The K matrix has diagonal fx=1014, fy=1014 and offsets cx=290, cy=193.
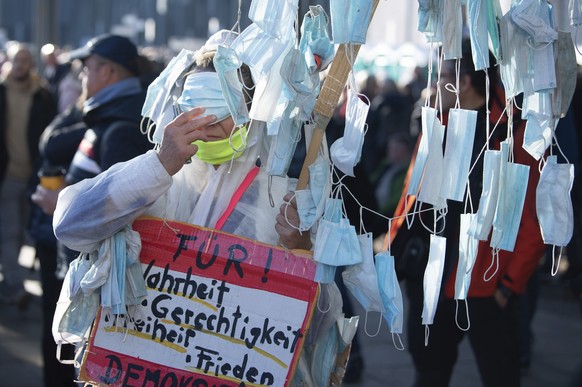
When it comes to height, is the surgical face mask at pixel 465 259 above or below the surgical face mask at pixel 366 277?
above

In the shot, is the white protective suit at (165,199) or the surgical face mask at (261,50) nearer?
the surgical face mask at (261,50)

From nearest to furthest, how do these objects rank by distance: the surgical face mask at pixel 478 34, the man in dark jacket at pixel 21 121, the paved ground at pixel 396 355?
the surgical face mask at pixel 478 34, the paved ground at pixel 396 355, the man in dark jacket at pixel 21 121

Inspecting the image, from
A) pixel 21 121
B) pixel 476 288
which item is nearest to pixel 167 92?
pixel 476 288

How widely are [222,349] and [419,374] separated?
1.81 metres

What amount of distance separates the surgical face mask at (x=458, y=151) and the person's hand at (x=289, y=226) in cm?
42

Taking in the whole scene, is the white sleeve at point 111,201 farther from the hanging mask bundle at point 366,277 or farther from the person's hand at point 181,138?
the hanging mask bundle at point 366,277

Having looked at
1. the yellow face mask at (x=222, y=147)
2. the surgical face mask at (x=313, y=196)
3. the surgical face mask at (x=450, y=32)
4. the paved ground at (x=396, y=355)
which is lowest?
the paved ground at (x=396, y=355)

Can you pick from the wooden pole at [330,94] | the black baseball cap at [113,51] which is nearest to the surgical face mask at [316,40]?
the wooden pole at [330,94]

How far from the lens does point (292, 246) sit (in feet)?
9.57

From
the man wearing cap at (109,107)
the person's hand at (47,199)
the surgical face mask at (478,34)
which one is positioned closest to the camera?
the surgical face mask at (478,34)

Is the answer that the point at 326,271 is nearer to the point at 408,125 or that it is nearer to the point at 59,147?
the point at 59,147

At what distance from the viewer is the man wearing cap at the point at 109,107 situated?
169 inches

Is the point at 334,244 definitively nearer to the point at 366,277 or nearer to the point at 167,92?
the point at 366,277

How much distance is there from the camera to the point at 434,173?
9.43 feet
